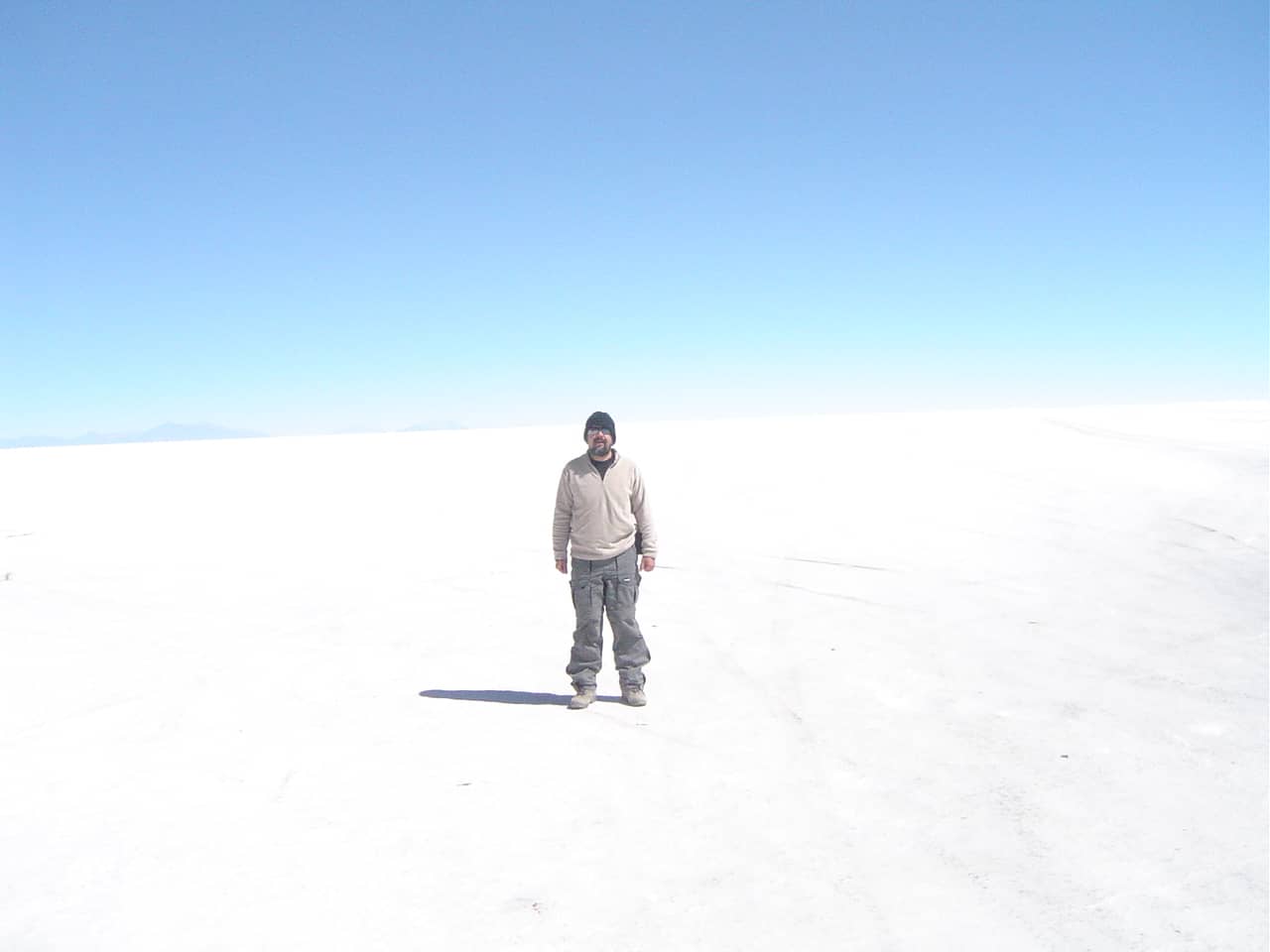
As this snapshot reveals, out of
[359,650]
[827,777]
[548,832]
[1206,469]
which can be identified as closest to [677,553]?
[359,650]

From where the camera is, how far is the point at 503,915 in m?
2.82

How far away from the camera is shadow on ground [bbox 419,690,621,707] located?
501 cm

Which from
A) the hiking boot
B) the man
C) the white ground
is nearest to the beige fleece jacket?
the man

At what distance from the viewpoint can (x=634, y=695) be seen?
4.93 meters

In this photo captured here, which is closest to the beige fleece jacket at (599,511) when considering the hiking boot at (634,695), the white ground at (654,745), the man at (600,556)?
the man at (600,556)

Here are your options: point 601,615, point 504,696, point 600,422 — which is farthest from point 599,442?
point 504,696

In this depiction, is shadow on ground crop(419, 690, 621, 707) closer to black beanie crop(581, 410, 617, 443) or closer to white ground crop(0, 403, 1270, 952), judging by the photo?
white ground crop(0, 403, 1270, 952)

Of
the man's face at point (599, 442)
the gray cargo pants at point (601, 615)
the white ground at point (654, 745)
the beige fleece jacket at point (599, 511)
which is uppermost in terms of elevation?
the man's face at point (599, 442)

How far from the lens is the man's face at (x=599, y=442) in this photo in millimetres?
4840

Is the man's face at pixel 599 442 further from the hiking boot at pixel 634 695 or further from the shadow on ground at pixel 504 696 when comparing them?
the shadow on ground at pixel 504 696

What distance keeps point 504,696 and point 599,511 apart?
1.36m

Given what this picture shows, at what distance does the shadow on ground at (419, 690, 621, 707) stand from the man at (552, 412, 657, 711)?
0.20 meters

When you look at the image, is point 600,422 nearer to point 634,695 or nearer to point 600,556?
point 600,556

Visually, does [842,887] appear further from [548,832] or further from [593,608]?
[593,608]
